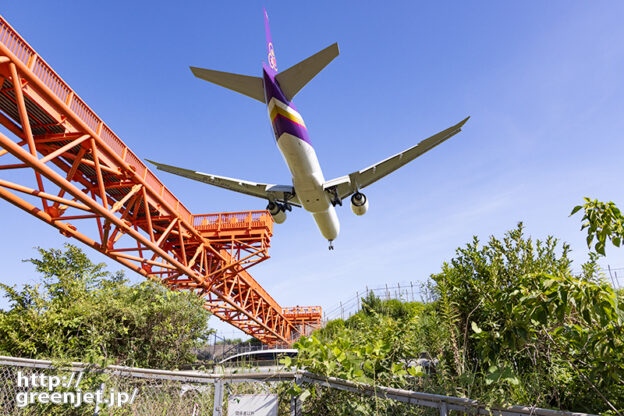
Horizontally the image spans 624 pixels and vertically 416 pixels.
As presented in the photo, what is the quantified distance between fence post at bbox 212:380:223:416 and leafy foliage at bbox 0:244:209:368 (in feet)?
15.2

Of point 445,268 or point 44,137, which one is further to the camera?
point 44,137

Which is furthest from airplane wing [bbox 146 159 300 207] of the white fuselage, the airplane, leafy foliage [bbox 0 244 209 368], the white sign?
the white sign

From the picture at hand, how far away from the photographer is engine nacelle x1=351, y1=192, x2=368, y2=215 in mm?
17062

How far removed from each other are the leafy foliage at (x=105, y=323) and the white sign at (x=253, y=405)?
518 centimetres

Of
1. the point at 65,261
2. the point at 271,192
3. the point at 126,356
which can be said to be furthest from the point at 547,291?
the point at 271,192

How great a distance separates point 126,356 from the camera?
8422mm

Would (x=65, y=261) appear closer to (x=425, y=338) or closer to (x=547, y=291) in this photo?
(x=425, y=338)

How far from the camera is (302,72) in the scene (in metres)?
13.6

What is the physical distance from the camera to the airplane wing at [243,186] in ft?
56.3

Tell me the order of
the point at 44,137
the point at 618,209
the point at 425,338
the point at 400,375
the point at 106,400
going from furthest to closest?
the point at 44,137 < the point at 106,400 < the point at 425,338 < the point at 400,375 < the point at 618,209

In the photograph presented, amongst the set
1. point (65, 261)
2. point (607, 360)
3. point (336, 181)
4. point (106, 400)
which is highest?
point (336, 181)


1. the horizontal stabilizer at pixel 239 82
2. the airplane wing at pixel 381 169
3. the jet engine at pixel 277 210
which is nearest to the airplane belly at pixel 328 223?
the airplane wing at pixel 381 169

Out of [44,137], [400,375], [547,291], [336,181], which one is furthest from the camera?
[336,181]

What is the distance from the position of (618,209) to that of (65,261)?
1444cm
